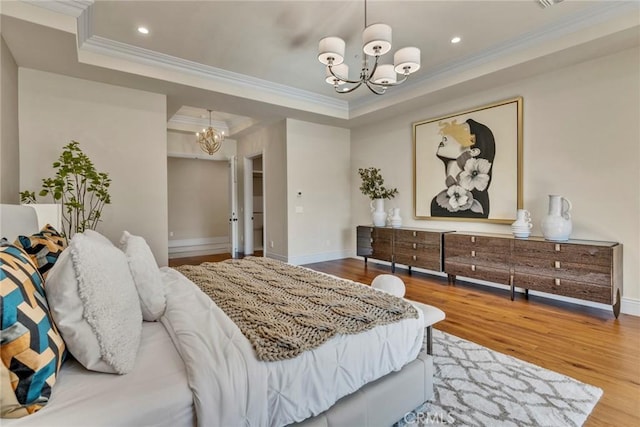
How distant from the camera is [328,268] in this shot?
210 inches

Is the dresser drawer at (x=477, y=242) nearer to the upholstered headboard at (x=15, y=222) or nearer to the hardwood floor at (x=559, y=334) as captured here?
the hardwood floor at (x=559, y=334)

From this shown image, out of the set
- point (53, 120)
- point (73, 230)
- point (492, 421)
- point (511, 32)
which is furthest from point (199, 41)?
point (492, 421)

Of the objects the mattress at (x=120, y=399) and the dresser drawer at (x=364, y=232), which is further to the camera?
the dresser drawer at (x=364, y=232)


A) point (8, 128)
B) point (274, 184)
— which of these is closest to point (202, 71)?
point (8, 128)

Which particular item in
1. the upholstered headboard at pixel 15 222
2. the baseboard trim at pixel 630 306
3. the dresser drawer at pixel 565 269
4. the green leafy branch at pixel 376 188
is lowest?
the baseboard trim at pixel 630 306

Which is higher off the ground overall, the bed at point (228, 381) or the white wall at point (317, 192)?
the white wall at point (317, 192)

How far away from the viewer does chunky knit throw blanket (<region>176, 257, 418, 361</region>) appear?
4.10 feet

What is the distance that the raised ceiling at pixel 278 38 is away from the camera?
2766 millimetres

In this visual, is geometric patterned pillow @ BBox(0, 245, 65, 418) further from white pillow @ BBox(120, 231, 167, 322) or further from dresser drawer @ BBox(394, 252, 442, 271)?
dresser drawer @ BBox(394, 252, 442, 271)

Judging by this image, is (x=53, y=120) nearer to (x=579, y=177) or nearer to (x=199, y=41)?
(x=199, y=41)

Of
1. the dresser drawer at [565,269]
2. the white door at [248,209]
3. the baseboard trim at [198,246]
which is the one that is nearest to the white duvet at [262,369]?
the dresser drawer at [565,269]

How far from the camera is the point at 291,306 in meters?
1.61

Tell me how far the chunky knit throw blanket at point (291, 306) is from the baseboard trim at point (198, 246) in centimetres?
508

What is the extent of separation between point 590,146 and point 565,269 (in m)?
1.39
